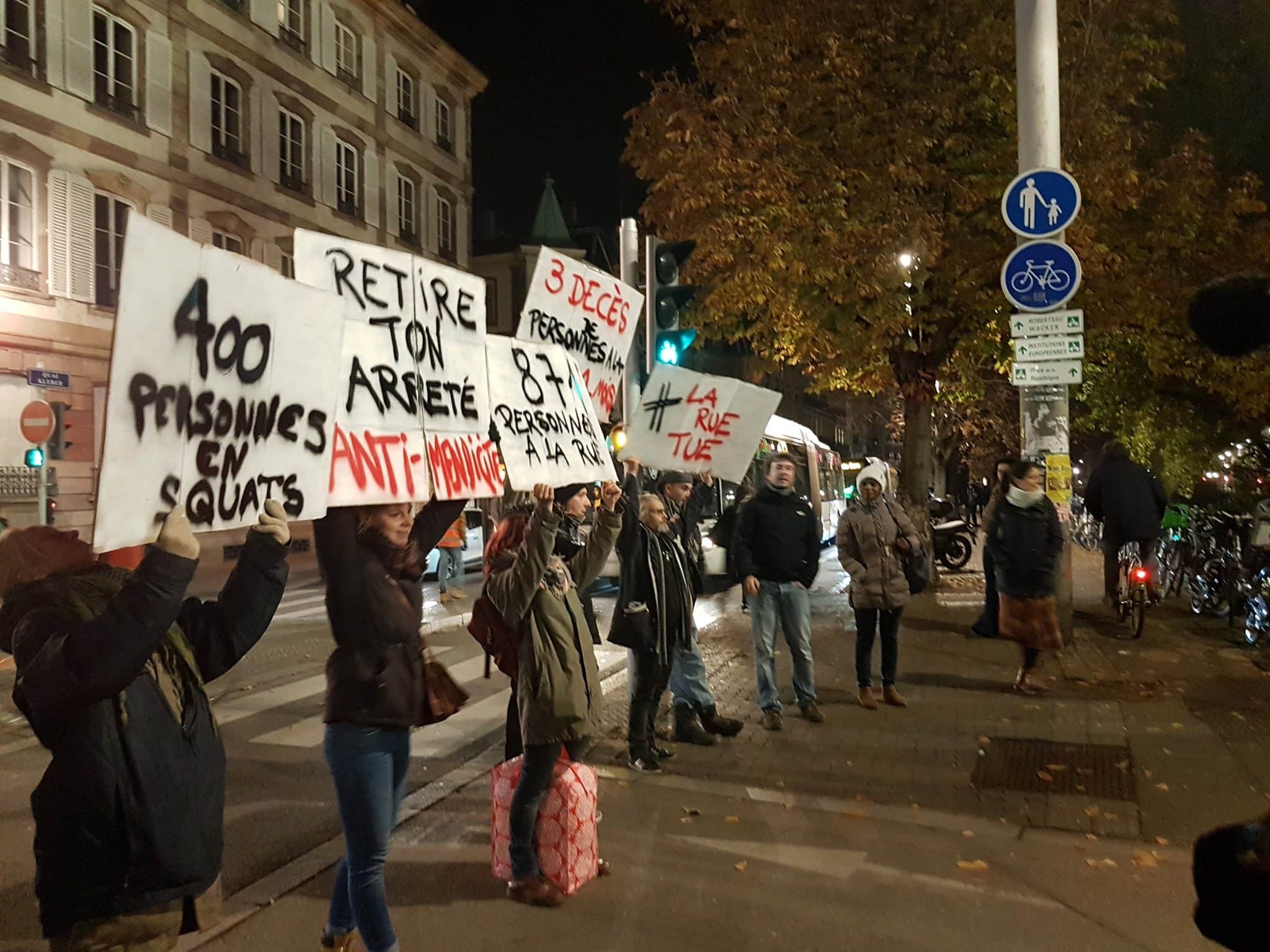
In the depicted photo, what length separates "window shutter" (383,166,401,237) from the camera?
30.6m

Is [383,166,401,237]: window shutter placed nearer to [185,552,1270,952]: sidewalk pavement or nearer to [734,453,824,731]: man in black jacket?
[185,552,1270,952]: sidewalk pavement

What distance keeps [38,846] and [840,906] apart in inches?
123

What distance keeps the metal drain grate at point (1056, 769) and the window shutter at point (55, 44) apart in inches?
834

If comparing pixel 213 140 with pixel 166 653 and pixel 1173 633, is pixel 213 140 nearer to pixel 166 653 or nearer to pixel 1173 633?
pixel 1173 633

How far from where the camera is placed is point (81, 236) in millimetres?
20266

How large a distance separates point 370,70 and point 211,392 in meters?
30.2

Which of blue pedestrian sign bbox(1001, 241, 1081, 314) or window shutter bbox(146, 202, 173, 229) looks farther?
window shutter bbox(146, 202, 173, 229)

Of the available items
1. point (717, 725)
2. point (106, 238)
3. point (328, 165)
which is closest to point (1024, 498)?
point (717, 725)

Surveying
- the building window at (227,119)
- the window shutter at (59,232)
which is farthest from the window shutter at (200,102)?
the window shutter at (59,232)

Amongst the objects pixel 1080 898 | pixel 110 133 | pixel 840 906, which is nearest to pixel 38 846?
pixel 840 906

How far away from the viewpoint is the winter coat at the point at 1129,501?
421 inches

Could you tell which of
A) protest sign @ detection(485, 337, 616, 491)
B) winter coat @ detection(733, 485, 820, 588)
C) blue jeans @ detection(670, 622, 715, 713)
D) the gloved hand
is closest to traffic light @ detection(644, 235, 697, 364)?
winter coat @ detection(733, 485, 820, 588)

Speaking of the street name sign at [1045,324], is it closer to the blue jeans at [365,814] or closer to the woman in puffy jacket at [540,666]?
the woman in puffy jacket at [540,666]

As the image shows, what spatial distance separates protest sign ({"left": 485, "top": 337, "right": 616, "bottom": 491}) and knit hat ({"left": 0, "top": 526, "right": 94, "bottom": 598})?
6.19ft
